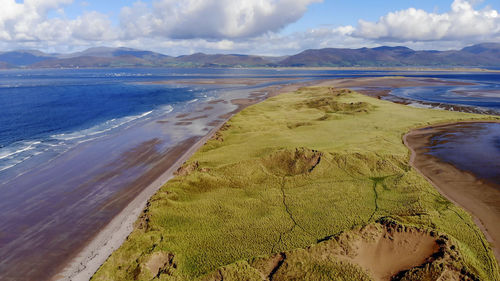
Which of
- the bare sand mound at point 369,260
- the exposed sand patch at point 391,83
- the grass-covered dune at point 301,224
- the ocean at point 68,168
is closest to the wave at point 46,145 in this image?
the ocean at point 68,168

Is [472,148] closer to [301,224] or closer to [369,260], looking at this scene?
[369,260]

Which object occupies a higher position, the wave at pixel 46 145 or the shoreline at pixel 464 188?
the wave at pixel 46 145

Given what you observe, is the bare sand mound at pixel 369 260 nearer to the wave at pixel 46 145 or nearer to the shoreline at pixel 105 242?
the shoreline at pixel 105 242

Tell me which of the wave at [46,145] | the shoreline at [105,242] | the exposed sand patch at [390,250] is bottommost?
the shoreline at [105,242]

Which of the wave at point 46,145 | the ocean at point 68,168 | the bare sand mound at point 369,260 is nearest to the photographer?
the bare sand mound at point 369,260

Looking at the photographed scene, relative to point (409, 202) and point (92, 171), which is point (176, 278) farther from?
point (92, 171)

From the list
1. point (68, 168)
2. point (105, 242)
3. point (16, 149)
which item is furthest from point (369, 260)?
point (16, 149)

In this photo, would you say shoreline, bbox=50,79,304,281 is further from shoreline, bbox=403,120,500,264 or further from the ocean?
shoreline, bbox=403,120,500,264

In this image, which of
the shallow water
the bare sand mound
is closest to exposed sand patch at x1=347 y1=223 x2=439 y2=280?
the bare sand mound
